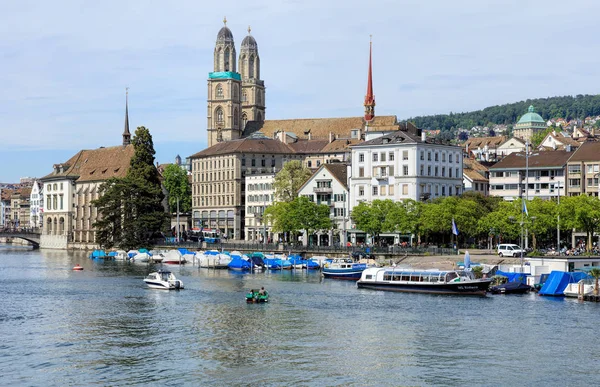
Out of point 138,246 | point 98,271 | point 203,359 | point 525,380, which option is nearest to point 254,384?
point 203,359

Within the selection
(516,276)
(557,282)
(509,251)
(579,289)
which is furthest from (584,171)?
(579,289)

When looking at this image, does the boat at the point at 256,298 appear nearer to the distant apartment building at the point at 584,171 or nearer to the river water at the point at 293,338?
the river water at the point at 293,338

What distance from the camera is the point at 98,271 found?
408ft

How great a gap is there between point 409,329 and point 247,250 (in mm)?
81417

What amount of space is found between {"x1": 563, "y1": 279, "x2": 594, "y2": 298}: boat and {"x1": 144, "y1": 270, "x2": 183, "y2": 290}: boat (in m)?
36.2

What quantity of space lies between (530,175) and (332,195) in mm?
32545

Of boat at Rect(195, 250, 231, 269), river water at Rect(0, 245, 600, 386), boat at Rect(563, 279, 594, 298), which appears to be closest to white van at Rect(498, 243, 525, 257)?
boat at Rect(563, 279, 594, 298)

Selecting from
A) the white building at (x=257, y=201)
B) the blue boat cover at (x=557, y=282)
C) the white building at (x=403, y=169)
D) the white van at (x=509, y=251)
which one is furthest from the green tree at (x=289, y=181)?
the blue boat cover at (x=557, y=282)

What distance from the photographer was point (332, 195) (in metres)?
154

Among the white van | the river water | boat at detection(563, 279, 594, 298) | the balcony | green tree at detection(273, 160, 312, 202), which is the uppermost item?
green tree at detection(273, 160, 312, 202)

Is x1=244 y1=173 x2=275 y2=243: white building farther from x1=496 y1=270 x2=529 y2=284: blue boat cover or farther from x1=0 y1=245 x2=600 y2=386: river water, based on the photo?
x1=496 y1=270 x2=529 y2=284: blue boat cover

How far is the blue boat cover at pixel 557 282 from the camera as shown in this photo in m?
86.8

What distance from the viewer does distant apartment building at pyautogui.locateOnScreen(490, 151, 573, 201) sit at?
6088 inches

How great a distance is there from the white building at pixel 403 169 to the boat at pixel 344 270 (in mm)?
33357
